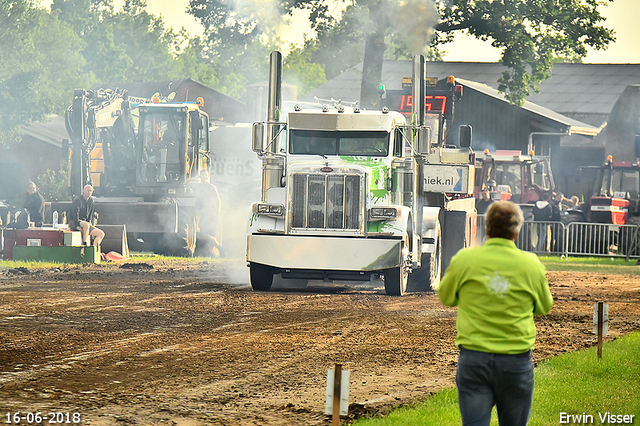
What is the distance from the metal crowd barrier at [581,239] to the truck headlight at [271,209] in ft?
48.8

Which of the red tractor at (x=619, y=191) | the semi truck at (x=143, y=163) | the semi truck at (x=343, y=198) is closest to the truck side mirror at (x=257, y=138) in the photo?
the semi truck at (x=343, y=198)

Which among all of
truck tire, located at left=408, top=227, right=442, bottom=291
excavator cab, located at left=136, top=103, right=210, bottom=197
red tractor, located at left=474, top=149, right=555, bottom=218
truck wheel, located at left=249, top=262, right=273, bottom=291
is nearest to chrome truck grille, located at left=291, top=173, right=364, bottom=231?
truck wheel, located at left=249, top=262, right=273, bottom=291

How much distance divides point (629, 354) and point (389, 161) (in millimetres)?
6417

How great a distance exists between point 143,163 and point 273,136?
10929 mm

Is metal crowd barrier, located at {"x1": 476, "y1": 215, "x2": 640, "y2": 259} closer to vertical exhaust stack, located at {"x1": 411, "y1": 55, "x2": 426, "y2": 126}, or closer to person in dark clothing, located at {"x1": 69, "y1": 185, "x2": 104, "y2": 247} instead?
person in dark clothing, located at {"x1": 69, "y1": 185, "x2": 104, "y2": 247}

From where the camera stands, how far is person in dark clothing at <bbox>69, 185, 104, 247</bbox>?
893 inches

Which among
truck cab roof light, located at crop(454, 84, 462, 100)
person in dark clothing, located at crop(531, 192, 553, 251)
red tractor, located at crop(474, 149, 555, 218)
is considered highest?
truck cab roof light, located at crop(454, 84, 462, 100)

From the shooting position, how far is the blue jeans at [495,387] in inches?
201

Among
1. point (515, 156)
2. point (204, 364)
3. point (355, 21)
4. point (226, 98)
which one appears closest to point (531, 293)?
point (204, 364)

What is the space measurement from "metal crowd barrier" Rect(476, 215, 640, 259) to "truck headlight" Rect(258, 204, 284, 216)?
48.8 ft

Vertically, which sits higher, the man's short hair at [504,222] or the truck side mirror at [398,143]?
the truck side mirror at [398,143]

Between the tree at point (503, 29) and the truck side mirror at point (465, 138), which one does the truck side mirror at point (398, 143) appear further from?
the tree at point (503, 29)

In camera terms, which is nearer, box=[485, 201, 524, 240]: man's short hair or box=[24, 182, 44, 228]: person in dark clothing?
box=[485, 201, 524, 240]: man's short hair

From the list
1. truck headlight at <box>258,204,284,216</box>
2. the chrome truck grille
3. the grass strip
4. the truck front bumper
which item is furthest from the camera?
truck headlight at <box>258,204,284,216</box>
